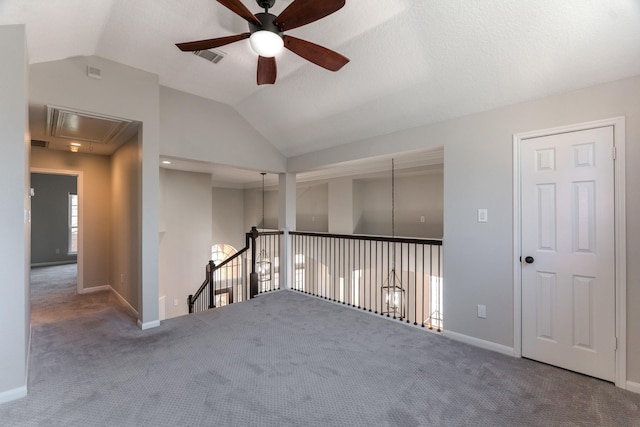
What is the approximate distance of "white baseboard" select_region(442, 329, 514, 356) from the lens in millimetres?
2859

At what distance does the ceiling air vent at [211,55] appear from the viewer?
10.0 ft

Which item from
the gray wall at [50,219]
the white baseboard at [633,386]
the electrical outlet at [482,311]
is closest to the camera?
the white baseboard at [633,386]

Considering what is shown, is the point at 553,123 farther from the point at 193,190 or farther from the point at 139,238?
the point at 193,190

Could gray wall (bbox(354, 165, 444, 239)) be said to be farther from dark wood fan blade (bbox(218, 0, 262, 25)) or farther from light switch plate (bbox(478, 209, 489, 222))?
dark wood fan blade (bbox(218, 0, 262, 25))

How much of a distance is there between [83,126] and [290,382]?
3851mm

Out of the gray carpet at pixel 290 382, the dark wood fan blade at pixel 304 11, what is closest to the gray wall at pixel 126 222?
the gray carpet at pixel 290 382

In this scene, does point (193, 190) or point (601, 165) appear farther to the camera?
point (193, 190)

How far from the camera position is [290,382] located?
2338mm

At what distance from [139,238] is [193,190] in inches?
151

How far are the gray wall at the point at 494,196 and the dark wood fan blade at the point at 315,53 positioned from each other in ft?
5.17

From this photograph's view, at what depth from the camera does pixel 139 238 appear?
3.53 metres

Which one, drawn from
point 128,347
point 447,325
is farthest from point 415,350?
point 128,347

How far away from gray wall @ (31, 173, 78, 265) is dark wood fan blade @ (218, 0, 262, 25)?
31.6ft

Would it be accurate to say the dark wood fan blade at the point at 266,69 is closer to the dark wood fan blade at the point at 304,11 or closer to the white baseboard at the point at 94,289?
the dark wood fan blade at the point at 304,11
